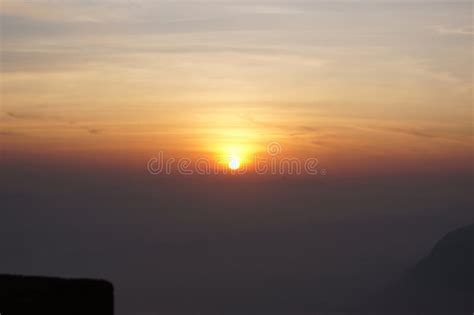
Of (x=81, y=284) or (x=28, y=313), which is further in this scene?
(x=81, y=284)

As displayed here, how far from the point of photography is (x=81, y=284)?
24438 millimetres

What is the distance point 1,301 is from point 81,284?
107 inches

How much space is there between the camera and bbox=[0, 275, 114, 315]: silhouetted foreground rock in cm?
2261

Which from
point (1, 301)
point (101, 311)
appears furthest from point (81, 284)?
point (1, 301)

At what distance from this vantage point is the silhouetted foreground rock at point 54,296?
2261 centimetres

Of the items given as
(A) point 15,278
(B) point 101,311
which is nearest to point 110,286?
(B) point 101,311

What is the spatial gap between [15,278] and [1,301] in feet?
10.5

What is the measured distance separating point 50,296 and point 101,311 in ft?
6.07

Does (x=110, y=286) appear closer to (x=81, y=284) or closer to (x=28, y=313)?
(x=81, y=284)

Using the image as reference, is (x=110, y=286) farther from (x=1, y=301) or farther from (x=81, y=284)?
(x=1, y=301)

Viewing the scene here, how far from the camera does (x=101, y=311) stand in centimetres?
2467

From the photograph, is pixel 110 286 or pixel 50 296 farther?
pixel 110 286

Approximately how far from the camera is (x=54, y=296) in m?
23.5

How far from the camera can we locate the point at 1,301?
2231 centimetres
